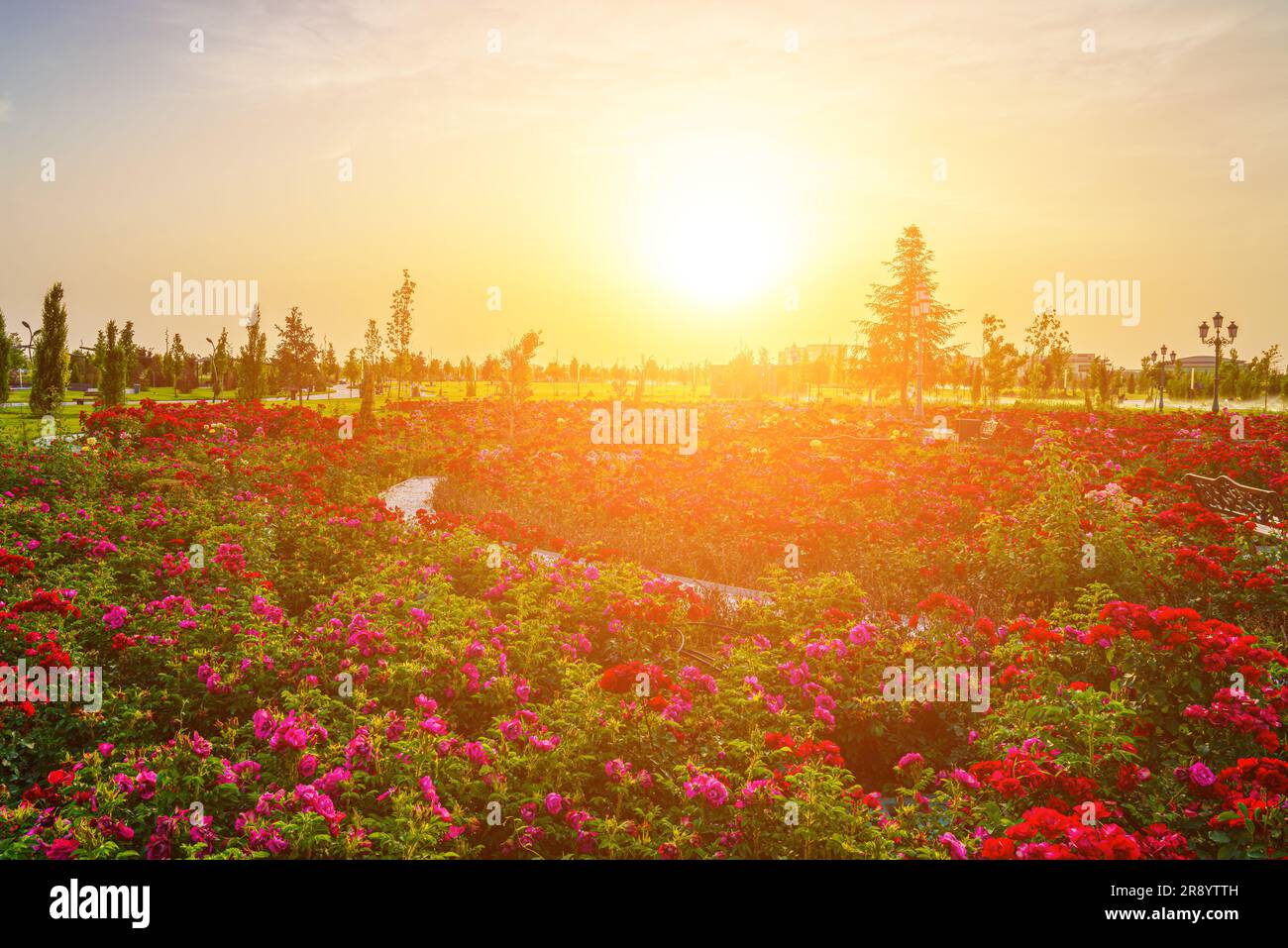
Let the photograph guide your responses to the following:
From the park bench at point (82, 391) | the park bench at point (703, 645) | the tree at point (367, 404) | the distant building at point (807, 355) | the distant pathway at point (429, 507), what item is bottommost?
the park bench at point (703, 645)

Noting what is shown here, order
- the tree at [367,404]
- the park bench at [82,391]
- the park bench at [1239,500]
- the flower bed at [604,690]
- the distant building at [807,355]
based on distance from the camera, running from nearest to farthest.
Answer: the flower bed at [604,690] < the park bench at [1239,500] < the tree at [367,404] < the park bench at [82,391] < the distant building at [807,355]

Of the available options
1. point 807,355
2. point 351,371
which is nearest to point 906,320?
point 807,355

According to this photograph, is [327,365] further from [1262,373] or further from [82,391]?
[1262,373]

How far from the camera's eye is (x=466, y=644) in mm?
5523

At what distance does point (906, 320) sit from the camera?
3884 cm

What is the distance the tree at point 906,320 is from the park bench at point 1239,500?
2855 cm

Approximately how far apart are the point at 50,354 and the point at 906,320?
3771 cm

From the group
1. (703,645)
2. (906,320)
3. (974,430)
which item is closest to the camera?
(703,645)

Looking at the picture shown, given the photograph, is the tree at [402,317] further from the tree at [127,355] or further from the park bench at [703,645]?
the park bench at [703,645]

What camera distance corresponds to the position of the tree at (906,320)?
128 feet

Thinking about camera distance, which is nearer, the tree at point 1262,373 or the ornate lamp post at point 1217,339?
the ornate lamp post at point 1217,339

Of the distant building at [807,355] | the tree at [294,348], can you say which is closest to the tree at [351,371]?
the tree at [294,348]
